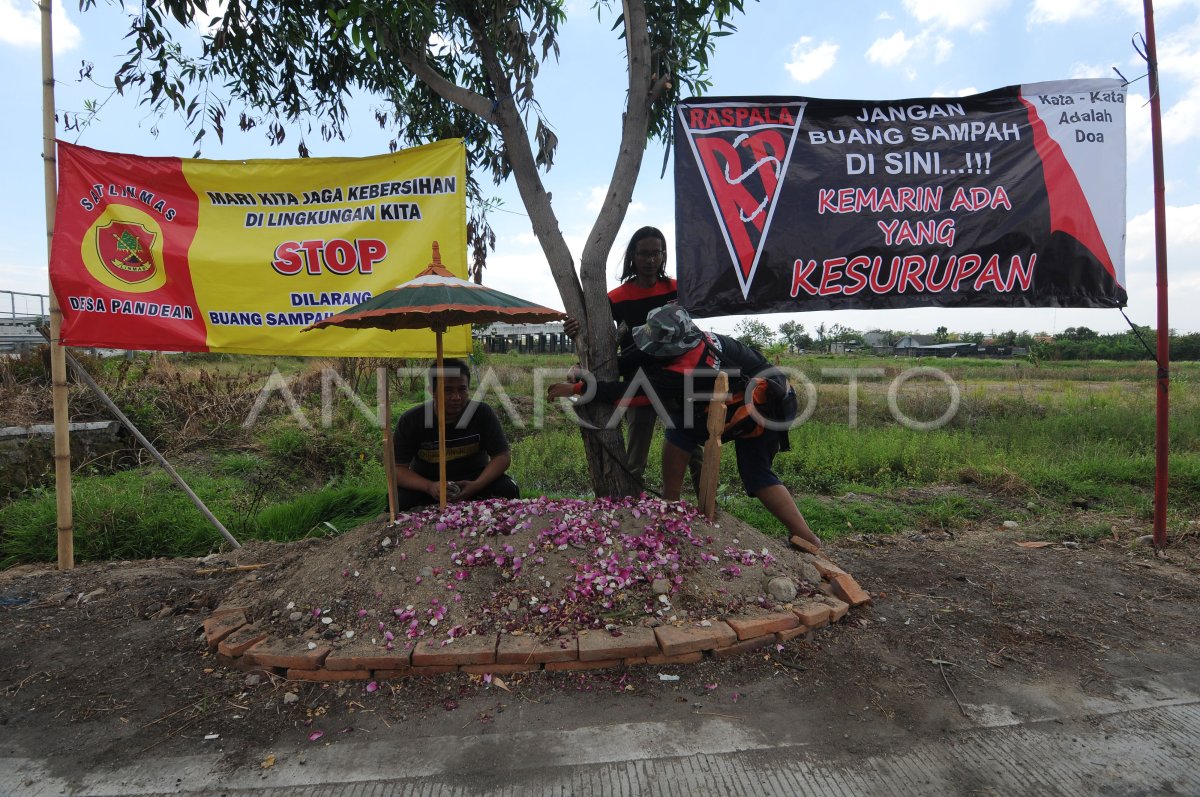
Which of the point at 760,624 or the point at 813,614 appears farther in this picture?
the point at 813,614

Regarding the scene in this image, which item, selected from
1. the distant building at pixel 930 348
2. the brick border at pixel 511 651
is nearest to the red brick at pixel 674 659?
the brick border at pixel 511 651

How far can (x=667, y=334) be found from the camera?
3.58 m

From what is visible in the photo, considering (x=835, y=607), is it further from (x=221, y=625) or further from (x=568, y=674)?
(x=221, y=625)

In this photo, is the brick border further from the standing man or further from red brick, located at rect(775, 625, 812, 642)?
the standing man

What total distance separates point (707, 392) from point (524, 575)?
4.64 feet

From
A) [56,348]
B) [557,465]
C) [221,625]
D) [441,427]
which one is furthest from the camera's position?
[557,465]

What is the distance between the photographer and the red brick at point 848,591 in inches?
128

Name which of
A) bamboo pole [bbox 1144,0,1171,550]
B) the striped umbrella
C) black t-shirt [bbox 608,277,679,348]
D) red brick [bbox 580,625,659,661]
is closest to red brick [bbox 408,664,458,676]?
red brick [bbox 580,625,659,661]

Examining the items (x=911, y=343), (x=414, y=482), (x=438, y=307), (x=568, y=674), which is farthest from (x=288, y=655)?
(x=911, y=343)

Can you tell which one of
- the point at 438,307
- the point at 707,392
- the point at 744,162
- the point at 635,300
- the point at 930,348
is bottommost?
the point at 707,392

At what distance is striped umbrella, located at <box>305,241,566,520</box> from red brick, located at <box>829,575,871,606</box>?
195 centimetres

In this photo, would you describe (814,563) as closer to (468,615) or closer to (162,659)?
(468,615)

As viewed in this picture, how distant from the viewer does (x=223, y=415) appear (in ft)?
28.3

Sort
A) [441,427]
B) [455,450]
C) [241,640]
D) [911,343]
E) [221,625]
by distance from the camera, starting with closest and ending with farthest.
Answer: [241,640], [221,625], [441,427], [455,450], [911,343]
